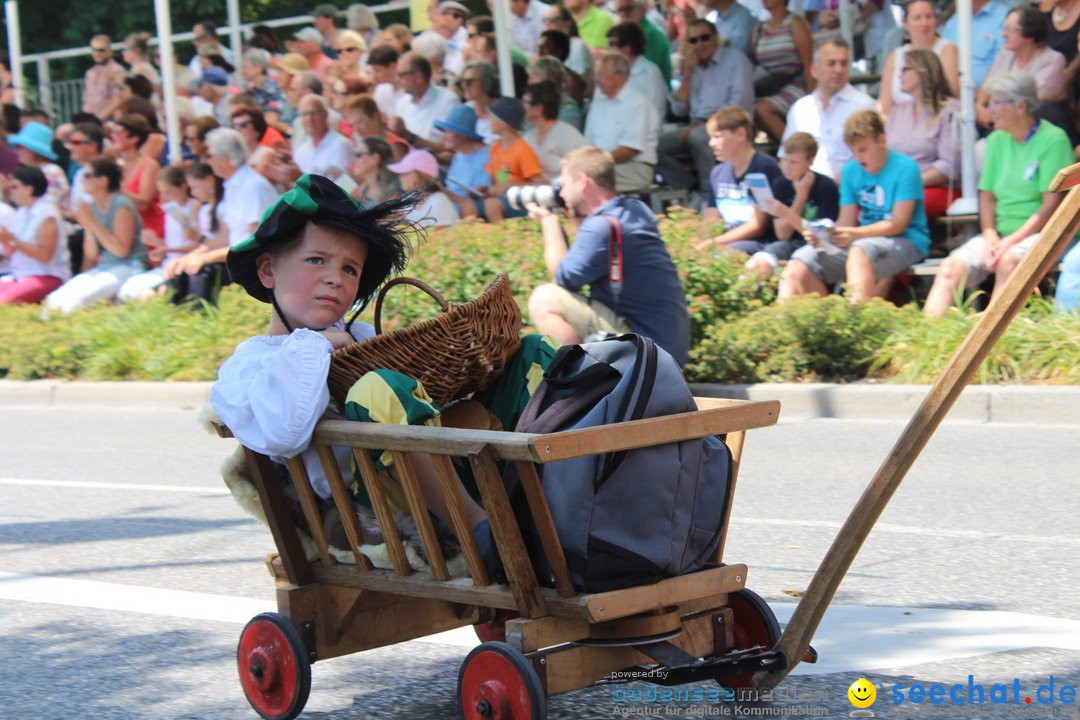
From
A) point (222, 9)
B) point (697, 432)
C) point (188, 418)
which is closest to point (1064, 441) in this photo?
point (697, 432)

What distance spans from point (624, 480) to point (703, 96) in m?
10.6

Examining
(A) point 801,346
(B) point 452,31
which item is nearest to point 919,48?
(A) point 801,346

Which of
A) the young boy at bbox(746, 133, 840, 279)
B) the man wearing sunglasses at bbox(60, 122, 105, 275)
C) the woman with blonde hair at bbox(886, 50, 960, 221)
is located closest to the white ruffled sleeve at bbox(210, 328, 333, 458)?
the young boy at bbox(746, 133, 840, 279)

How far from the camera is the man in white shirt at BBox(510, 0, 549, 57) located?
15.6 meters

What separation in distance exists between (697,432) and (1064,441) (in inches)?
205

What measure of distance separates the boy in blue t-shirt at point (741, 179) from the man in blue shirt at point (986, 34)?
80.5 inches

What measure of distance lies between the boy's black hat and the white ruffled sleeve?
1.37 ft

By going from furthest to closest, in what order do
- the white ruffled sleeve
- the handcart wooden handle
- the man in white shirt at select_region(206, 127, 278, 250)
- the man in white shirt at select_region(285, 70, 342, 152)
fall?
the man in white shirt at select_region(285, 70, 342, 152), the man in white shirt at select_region(206, 127, 278, 250), the white ruffled sleeve, the handcart wooden handle

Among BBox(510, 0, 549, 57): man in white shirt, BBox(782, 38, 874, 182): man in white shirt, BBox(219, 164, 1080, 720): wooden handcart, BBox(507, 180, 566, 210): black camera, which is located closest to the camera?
BBox(219, 164, 1080, 720): wooden handcart

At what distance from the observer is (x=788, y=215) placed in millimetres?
10930

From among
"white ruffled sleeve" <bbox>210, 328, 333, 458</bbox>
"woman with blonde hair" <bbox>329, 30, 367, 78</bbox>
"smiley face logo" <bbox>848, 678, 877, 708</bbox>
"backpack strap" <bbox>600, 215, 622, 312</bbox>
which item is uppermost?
"woman with blonde hair" <bbox>329, 30, 367, 78</bbox>

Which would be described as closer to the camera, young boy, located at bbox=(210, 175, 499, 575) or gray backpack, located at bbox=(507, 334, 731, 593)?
gray backpack, located at bbox=(507, 334, 731, 593)

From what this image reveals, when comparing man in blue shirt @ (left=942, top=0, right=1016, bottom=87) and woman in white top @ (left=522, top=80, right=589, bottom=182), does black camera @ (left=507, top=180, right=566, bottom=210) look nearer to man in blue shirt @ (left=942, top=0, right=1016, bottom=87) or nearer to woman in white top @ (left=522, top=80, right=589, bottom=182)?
woman in white top @ (left=522, top=80, right=589, bottom=182)

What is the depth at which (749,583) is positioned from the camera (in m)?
5.27
